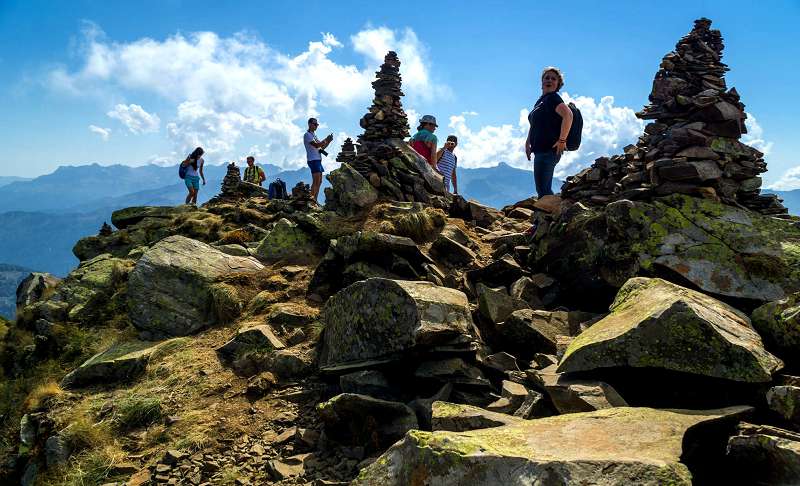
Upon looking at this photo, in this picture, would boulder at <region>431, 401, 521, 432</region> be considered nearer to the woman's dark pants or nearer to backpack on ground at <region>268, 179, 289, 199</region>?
the woman's dark pants

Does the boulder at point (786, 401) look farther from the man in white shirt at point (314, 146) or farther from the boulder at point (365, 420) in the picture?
the man in white shirt at point (314, 146)

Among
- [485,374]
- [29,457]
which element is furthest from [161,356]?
[485,374]

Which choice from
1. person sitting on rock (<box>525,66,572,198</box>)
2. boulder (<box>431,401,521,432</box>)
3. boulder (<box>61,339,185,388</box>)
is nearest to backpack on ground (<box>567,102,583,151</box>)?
person sitting on rock (<box>525,66,572,198</box>)

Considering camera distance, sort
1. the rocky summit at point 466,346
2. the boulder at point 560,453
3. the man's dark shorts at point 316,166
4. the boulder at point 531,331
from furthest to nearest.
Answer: the man's dark shorts at point 316,166 → the boulder at point 531,331 → the rocky summit at point 466,346 → the boulder at point 560,453

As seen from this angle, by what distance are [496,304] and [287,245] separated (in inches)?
409

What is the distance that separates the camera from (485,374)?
8758mm

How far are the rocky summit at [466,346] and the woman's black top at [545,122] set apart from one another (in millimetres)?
1721

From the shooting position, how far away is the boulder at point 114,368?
12312 mm

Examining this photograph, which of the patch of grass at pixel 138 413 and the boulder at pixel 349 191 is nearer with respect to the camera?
the patch of grass at pixel 138 413

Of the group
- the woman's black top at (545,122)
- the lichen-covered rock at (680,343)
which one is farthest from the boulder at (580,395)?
the woman's black top at (545,122)

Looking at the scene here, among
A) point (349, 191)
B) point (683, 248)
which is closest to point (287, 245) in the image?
point (349, 191)

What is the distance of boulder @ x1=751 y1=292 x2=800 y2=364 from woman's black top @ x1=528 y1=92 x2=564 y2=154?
805 cm

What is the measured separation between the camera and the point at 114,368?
40.8 feet

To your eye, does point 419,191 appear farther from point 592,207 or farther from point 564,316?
point 564,316
